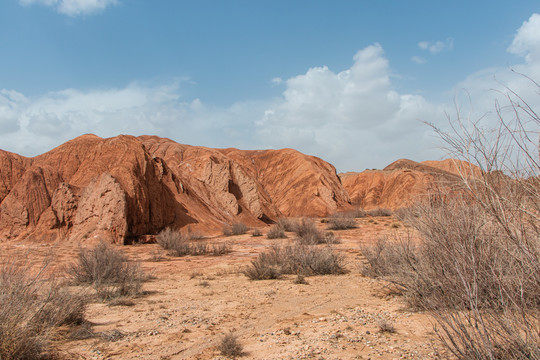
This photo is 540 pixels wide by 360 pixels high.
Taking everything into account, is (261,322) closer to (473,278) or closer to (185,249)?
(473,278)

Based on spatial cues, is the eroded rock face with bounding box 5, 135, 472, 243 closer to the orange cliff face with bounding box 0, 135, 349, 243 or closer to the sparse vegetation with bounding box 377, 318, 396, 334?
the orange cliff face with bounding box 0, 135, 349, 243

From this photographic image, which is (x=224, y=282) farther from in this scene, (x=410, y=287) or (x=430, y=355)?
(x=430, y=355)

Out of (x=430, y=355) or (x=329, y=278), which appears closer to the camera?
(x=430, y=355)

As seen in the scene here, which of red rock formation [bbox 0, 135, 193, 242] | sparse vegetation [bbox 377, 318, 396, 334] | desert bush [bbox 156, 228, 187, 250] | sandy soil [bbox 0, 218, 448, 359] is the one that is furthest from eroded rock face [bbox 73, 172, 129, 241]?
sparse vegetation [bbox 377, 318, 396, 334]

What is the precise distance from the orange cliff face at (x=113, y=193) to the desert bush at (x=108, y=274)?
7823 millimetres

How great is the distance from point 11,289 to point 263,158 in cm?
4693

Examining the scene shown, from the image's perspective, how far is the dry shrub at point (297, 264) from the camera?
8633mm

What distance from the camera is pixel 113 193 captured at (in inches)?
639

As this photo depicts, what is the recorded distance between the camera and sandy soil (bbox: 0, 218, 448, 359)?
3996 mm

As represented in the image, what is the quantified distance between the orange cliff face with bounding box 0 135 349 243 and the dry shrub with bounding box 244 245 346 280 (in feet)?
30.0

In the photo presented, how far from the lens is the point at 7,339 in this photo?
3.25 m

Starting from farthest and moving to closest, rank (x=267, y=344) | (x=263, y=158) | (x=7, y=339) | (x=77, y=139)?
(x=263, y=158) < (x=77, y=139) < (x=267, y=344) < (x=7, y=339)

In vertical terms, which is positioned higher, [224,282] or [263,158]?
[263,158]

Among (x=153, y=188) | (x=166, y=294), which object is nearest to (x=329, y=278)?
(x=166, y=294)
